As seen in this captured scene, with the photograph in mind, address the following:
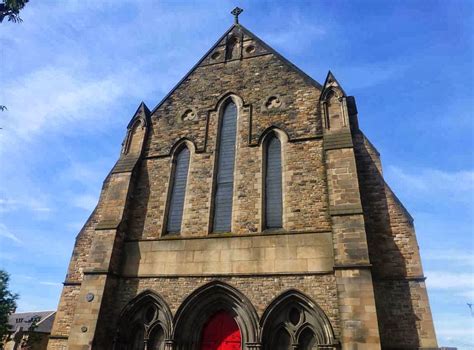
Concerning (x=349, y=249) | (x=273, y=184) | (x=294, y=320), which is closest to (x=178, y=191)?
(x=273, y=184)

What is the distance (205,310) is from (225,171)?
4.63 meters

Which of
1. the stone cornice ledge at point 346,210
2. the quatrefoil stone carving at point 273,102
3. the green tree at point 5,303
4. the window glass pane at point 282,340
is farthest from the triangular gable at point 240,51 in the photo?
the green tree at point 5,303

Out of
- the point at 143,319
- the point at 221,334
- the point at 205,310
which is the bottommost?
the point at 221,334

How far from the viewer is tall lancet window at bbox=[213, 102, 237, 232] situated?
11055mm

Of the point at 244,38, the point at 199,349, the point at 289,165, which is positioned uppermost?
the point at 244,38

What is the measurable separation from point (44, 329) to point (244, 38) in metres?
37.9

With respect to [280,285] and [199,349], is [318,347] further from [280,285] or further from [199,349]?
[199,349]

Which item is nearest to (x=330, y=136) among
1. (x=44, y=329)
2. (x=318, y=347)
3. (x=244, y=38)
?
(x=318, y=347)

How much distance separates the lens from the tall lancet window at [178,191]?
11.6m

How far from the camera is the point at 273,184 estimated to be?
11133 millimetres

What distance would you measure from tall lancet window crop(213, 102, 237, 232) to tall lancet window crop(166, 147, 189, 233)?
4.22 feet

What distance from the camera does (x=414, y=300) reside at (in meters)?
8.77

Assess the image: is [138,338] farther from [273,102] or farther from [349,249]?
[273,102]

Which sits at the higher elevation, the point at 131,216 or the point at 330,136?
the point at 330,136
